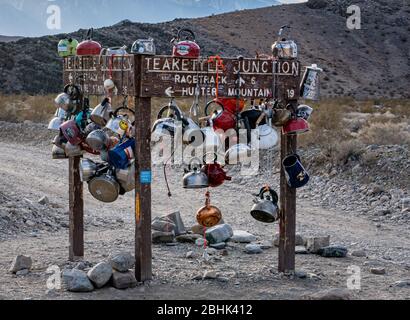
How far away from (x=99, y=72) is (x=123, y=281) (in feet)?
6.32

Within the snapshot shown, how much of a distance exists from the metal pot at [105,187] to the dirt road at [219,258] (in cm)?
81

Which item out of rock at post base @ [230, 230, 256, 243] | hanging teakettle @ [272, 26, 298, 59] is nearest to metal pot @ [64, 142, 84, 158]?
hanging teakettle @ [272, 26, 298, 59]

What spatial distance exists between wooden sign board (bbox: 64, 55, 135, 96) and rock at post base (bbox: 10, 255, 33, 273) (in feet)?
5.33

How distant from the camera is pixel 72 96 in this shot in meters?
6.68

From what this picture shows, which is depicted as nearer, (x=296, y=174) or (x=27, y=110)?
(x=296, y=174)

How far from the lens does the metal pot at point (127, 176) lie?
5.88m

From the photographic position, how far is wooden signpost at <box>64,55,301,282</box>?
573 cm

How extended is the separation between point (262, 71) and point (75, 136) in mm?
1770

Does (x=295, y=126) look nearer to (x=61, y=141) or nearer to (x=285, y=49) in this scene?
(x=285, y=49)

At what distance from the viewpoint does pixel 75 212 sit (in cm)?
680

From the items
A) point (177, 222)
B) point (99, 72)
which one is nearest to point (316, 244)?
point (177, 222)
